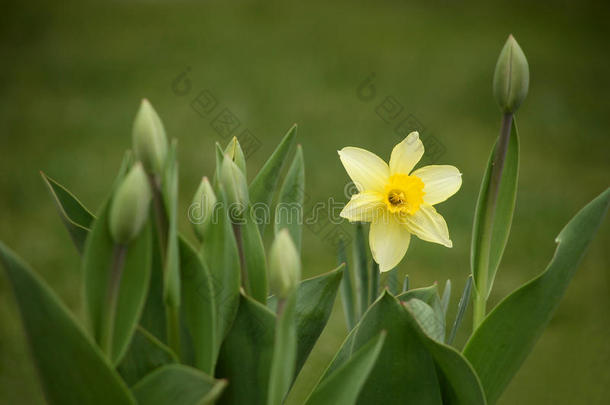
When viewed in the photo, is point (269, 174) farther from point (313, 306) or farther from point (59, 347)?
point (59, 347)

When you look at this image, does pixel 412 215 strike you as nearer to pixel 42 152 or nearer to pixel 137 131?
pixel 137 131

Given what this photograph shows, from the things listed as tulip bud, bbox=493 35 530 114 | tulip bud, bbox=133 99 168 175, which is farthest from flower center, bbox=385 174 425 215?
tulip bud, bbox=133 99 168 175

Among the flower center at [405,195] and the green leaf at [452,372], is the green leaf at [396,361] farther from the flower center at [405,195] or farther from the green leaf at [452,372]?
the flower center at [405,195]

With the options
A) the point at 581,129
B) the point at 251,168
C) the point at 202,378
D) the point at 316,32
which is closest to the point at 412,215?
the point at 202,378

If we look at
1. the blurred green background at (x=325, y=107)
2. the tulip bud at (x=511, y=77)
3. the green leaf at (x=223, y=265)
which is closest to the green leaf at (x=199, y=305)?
the green leaf at (x=223, y=265)

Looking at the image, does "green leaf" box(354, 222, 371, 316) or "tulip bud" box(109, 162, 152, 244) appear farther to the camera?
"green leaf" box(354, 222, 371, 316)

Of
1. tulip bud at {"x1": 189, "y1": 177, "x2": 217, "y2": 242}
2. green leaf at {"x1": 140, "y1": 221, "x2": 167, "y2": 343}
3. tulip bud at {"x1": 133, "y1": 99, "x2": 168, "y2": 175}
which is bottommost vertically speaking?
green leaf at {"x1": 140, "y1": 221, "x2": 167, "y2": 343}

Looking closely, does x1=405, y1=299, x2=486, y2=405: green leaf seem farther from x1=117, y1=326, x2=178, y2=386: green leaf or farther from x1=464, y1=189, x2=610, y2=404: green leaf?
x1=117, y1=326, x2=178, y2=386: green leaf
